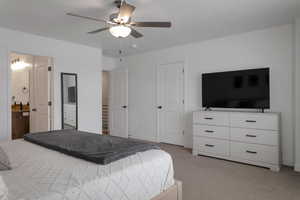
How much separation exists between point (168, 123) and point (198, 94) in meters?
1.11

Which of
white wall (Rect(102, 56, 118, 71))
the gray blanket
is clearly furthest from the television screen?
the gray blanket

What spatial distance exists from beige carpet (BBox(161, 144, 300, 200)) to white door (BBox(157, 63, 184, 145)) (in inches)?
48.3

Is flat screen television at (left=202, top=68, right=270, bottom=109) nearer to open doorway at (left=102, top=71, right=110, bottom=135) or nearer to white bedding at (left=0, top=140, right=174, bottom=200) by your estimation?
white bedding at (left=0, top=140, right=174, bottom=200)

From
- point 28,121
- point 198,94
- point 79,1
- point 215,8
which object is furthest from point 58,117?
point 215,8

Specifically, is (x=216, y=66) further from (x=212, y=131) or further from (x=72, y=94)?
(x=72, y=94)

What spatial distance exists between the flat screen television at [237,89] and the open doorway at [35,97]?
334 centimetres

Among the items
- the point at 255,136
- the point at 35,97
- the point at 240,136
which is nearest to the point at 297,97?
the point at 255,136

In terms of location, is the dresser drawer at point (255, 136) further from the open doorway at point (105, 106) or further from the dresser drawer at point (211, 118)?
the open doorway at point (105, 106)

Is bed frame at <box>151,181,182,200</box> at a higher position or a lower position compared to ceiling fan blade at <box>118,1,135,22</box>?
lower

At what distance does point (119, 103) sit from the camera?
5785 millimetres

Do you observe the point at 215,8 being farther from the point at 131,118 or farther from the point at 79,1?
the point at 131,118

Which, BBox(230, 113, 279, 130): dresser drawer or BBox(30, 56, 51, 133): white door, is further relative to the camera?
BBox(30, 56, 51, 133): white door

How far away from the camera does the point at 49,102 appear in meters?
4.04

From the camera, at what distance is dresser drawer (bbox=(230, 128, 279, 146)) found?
3123mm
